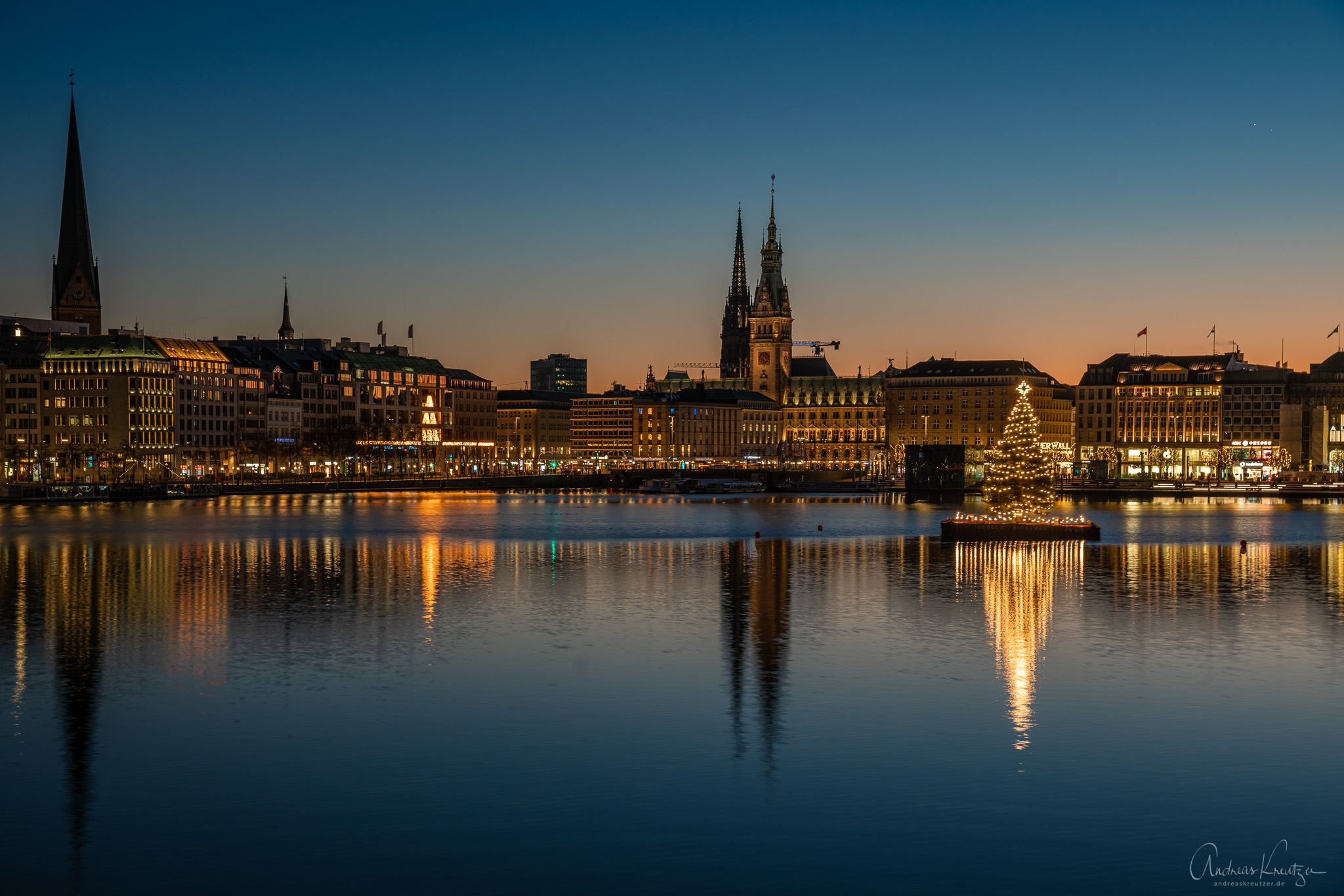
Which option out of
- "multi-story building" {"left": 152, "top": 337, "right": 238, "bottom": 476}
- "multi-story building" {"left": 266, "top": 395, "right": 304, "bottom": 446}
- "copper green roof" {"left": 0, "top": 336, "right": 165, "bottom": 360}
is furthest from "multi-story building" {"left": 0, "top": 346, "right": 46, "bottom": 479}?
"multi-story building" {"left": 266, "top": 395, "right": 304, "bottom": 446}

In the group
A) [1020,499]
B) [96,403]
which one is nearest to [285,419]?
[96,403]

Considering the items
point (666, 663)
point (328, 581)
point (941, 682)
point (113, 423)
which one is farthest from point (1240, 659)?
point (113, 423)

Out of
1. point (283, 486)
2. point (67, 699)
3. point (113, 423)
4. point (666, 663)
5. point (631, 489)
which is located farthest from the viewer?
point (631, 489)

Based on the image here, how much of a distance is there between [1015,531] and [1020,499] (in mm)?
2384

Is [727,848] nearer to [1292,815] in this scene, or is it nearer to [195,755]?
[1292,815]

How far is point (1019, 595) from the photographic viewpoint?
45.0 meters

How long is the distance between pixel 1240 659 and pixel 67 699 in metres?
25.0

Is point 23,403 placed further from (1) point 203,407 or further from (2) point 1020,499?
(2) point 1020,499

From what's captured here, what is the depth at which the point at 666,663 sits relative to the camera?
31.6m

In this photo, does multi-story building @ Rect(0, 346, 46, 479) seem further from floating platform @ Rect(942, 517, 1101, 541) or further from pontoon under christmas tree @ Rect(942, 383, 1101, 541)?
pontoon under christmas tree @ Rect(942, 383, 1101, 541)

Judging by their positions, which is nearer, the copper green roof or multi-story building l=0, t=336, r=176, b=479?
multi-story building l=0, t=336, r=176, b=479
